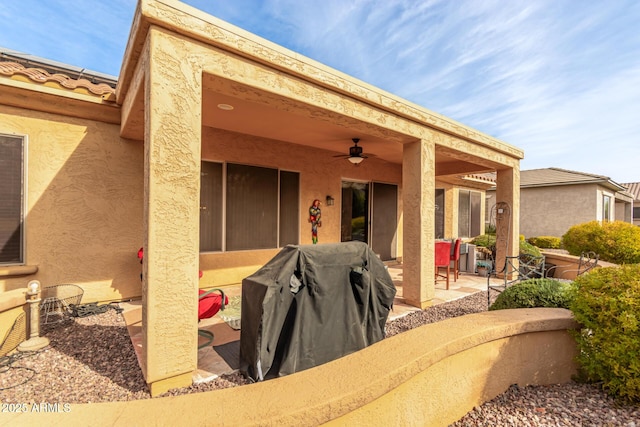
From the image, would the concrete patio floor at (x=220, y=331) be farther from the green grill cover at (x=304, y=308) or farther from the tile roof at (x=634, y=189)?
the tile roof at (x=634, y=189)

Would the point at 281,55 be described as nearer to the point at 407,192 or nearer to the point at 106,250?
the point at 407,192

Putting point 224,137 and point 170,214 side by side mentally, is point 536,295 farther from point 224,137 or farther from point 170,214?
point 224,137

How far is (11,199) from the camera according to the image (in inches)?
169

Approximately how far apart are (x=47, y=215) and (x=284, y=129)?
4.26 m

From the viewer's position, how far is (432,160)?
5.34m

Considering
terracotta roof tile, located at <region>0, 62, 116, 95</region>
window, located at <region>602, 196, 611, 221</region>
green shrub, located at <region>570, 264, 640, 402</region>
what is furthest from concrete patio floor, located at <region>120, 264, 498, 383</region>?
window, located at <region>602, 196, 611, 221</region>

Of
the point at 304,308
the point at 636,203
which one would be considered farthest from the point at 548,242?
the point at 636,203

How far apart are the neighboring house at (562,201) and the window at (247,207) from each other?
1638 cm

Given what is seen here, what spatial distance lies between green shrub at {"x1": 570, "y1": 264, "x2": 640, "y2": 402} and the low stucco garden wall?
0.21m

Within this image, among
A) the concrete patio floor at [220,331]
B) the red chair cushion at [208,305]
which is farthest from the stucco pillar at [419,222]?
the red chair cushion at [208,305]

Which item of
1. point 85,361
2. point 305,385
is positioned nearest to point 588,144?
point 305,385

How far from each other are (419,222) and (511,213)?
421 centimetres

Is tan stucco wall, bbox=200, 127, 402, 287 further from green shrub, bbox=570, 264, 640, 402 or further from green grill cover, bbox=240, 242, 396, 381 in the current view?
green shrub, bbox=570, 264, 640, 402

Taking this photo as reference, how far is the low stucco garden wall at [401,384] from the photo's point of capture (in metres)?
1.42
